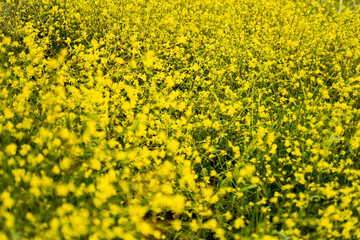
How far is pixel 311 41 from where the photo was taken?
14.1 feet

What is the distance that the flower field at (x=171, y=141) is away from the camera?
1.74 metres

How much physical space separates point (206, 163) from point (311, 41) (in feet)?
9.05

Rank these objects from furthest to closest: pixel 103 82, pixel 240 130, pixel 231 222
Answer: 1. pixel 240 130
2. pixel 103 82
3. pixel 231 222

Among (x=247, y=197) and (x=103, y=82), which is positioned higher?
(x=103, y=82)

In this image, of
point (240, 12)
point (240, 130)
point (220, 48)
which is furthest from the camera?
point (240, 12)

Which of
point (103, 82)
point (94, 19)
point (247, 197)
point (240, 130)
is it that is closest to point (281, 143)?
point (240, 130)

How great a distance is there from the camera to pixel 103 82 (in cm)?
257

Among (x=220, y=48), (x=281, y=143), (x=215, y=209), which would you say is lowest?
(x=215, y=209)

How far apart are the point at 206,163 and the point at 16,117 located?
1.63 m

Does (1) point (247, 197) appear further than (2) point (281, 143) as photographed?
No

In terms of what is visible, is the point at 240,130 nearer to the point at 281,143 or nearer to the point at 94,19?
the point at 281,143

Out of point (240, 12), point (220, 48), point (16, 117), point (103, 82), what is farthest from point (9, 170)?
point (240, 12)

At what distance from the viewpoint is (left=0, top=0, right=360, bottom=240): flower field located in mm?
1739

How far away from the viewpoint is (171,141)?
240cm
